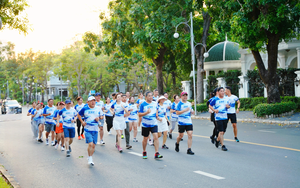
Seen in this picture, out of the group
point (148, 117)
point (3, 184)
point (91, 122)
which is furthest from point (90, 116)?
point (3, 184)

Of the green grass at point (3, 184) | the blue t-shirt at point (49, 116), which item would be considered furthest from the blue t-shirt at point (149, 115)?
the blue t-shirt at point (49, 116)

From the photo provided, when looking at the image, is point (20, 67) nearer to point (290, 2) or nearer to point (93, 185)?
point (290, 2)

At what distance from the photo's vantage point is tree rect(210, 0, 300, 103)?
1578 cm

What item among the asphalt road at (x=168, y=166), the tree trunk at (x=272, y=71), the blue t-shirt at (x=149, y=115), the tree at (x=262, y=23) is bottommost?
the asphalt road at (x=168, y=166)

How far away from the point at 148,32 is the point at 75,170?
56.3 ft

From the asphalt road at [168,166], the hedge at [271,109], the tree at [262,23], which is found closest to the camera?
the asphalt road at [168,166]

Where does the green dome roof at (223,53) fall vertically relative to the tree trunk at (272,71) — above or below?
above

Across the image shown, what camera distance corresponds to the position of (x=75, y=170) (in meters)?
7.66

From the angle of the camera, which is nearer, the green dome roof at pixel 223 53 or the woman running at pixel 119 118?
the woman running at pixel 119 118

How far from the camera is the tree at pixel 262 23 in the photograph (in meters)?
15.8

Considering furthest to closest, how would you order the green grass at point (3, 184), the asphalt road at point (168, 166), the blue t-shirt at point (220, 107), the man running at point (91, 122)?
the blue t-shirt at point (220, 107), the man running at point (91, 122), the asphalt road at point (168, 166), the green grass at point (3, 184)

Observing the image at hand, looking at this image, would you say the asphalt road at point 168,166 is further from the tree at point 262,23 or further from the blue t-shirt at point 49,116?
the tree at point 262,23

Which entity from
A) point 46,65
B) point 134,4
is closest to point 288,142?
point 134,4

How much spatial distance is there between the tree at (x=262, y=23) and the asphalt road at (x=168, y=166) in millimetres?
7292
